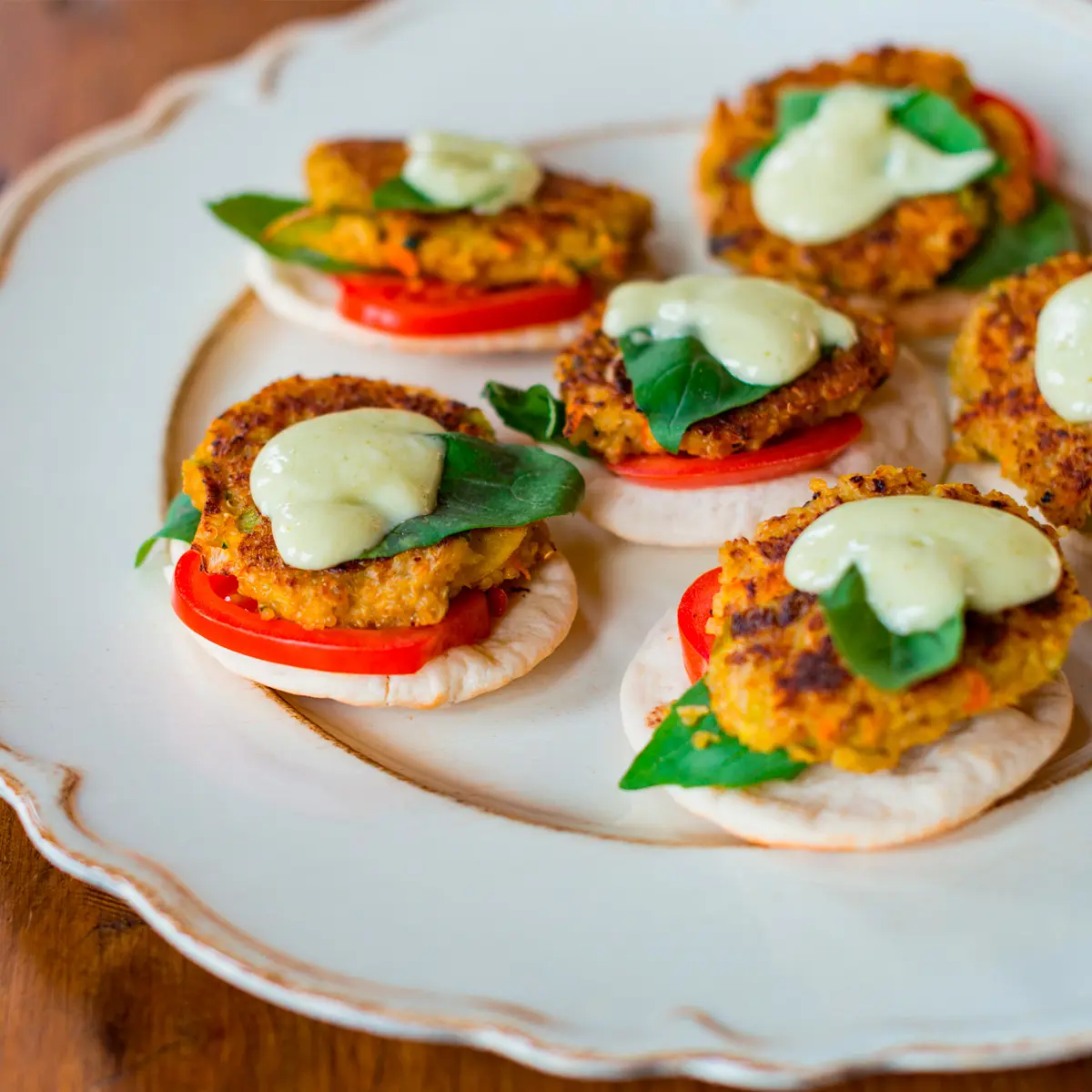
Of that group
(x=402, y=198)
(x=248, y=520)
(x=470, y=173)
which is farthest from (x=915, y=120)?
(x=248, y=520)

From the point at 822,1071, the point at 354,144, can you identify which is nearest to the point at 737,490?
the point at 822,1071

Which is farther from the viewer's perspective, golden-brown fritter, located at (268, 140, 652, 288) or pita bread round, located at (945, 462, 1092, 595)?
golden-brown fritter, located at (268, 140, 652, 288)

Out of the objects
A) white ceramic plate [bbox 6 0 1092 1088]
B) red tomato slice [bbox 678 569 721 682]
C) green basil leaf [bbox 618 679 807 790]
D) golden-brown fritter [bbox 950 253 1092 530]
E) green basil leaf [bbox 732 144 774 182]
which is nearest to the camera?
white ceramic plate [bbox 6 0 1092 1088]

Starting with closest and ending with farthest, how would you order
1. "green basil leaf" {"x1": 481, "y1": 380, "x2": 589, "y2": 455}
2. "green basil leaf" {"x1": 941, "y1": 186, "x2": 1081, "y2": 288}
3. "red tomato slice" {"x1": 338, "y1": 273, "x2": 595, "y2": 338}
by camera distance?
"green basil leaf" {"x1": 481, "y1": 380, "x2": 589, "y2": 455}, "red tomato slice" {"x1": 338, "y1": 273, "x2": 595, "y2": 338}, "green basil leaf" {"x1": 941, "y1": 186, "x2": 1081, "y2": 288}

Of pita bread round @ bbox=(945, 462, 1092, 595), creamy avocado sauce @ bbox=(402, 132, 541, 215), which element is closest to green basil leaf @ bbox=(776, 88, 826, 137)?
creamy avocado sauce @ bbox=(402, 132, 541, 215)

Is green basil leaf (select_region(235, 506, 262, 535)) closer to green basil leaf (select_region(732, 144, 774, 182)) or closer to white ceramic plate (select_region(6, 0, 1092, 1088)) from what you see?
white ceramic plate (select_region(6, 0, 1092, 1088))

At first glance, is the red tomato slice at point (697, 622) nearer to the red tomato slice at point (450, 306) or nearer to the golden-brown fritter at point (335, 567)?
the golden-brown fritter at point (335, 567)

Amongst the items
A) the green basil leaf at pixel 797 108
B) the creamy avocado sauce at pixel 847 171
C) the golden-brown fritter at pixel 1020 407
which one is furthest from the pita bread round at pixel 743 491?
the green basil leaf at pixel 797 108

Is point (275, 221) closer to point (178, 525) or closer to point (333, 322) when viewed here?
point (333, 322)
